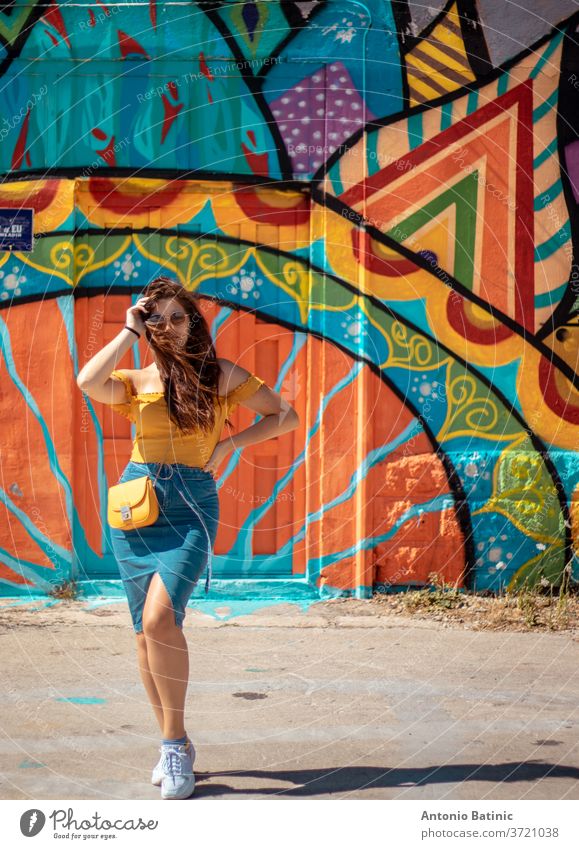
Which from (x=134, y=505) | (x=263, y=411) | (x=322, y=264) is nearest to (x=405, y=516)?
(x=322, y=264)

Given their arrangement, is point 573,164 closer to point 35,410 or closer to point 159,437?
point 35,410

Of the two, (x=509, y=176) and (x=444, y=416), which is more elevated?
(x=509, y=176)

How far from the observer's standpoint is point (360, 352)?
23.0 ft

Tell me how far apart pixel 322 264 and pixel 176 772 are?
405 cm

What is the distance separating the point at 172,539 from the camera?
378cm

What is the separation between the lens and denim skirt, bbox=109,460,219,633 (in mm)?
3729

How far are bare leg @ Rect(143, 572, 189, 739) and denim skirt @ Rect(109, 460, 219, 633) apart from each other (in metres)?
0.04

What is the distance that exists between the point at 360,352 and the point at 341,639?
1938 millimetres

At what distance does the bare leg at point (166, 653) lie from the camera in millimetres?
3660

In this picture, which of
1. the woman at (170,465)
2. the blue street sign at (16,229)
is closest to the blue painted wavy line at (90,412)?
the blue street sign at (16,229)

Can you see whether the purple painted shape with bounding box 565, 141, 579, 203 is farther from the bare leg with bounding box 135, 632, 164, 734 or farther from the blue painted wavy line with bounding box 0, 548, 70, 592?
the bare leg with bounding box 135, 632, 164, 734

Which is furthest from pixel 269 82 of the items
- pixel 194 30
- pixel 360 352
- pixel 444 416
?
pixel 444 416

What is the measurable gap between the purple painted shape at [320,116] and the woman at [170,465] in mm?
3228

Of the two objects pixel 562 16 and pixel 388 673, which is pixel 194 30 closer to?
pixel 562 16
